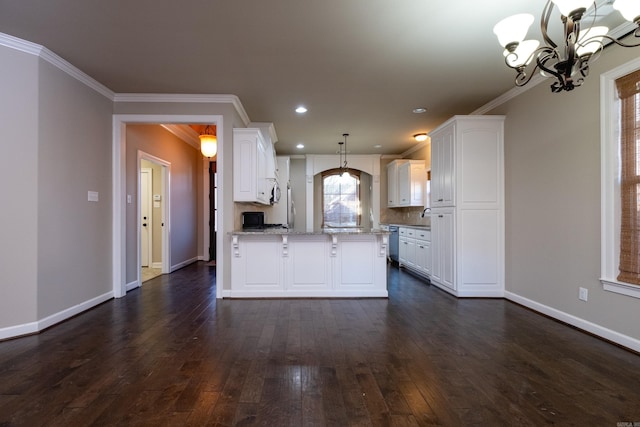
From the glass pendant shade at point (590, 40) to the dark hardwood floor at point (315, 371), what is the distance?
209 cm

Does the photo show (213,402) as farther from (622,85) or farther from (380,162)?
(380,162)

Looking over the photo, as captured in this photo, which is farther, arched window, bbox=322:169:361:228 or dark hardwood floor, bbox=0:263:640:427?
arched window, bbox=322:169:361:228

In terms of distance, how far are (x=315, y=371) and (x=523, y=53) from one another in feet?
8.41

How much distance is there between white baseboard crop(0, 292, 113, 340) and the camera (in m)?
2.85

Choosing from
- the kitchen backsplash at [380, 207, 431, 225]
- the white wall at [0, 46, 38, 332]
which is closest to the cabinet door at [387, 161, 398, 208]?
the kitchen backsplash at [380, 207, 431, 225]

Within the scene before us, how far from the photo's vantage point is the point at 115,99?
13.7 feet

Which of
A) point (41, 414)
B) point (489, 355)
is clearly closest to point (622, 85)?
point (489, 355)

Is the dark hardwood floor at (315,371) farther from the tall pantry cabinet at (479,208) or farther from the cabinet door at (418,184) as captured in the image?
the cabinet door at (418,184)

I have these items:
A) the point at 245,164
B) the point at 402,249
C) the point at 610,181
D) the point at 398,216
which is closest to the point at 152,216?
the point at 245,164

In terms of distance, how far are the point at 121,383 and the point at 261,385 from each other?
920mm

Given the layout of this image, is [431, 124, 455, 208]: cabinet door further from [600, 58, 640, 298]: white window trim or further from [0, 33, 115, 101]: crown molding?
[0, 33, 115, 101]: crown molding

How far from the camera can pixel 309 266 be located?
14.1 feet

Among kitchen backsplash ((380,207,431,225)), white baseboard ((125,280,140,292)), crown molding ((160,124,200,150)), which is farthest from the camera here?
kitchen backsplash ((380,207,431,225))

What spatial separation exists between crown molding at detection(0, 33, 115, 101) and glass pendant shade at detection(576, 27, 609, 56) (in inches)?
169
